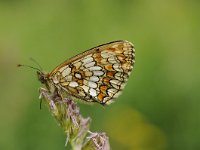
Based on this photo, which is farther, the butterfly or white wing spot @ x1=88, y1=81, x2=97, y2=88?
white wing spot @ x1=88, y1=81, x2=97, y2=88

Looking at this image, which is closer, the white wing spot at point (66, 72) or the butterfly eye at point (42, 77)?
the butterfly eye at point (42, 77)

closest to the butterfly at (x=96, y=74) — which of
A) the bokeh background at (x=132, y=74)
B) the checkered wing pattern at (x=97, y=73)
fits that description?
the checkered wing pattern at (x=97, y=73)

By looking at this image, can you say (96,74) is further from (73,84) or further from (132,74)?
(132,74)

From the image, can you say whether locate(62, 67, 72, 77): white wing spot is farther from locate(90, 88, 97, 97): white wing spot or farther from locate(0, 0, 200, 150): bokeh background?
locate(0, 0, 200, 150): bokeh background

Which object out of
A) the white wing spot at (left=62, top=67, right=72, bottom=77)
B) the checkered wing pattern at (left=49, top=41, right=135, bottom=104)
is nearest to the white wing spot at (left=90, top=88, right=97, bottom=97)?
the checkered wing pattern at (left=49, top=41, right=135, bottom=104)

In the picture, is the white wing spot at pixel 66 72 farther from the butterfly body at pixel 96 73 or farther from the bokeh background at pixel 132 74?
the bokeh background at pixel 132 74

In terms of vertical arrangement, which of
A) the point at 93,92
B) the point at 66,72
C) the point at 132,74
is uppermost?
the point at 66,72

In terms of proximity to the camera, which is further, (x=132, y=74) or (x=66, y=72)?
(x=132, y=74)

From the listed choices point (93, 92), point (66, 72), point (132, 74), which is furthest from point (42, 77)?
point (132, 74)

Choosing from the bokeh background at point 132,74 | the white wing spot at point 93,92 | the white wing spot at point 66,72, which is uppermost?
the white wing spot at point 66,72
